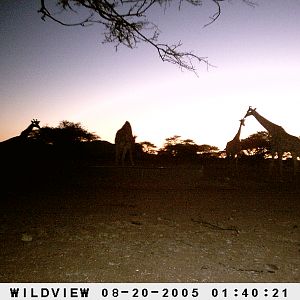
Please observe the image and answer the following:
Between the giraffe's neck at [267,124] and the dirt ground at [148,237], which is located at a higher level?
the giraffe's neck at [267,124]

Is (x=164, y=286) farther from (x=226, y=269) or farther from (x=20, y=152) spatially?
(x=20, y=152)

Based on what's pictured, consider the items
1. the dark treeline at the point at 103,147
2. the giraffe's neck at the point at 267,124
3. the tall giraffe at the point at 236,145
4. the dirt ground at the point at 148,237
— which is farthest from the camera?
the dark treeline at the point at 103,147

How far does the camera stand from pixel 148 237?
382 centimetres

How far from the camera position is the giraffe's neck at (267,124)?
1238 centimetres

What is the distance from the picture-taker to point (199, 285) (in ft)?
8.93

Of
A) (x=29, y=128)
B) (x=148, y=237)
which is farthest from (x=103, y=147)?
(x=148, y=237)

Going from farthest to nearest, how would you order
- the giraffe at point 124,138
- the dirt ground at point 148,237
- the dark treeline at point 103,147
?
the dark treeline at point 103,147 → the giraffe at point 124,138 → the dirt ground at point 148,237

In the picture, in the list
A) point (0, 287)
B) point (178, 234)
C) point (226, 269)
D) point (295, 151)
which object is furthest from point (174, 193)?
point (295, 151)

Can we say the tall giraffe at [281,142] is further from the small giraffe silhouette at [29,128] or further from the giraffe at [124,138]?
the small giraffe silhouette at [29,128]

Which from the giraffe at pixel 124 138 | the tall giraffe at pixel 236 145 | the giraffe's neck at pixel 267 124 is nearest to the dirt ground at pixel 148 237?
the giraffe at pixel 124 138

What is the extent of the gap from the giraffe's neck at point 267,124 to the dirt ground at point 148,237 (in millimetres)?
5767

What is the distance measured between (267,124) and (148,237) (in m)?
10.3

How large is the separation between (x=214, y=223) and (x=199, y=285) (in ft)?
6.39

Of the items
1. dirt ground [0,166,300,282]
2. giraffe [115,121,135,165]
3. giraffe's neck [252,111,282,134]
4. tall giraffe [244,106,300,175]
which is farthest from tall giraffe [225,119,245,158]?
dirt ground [0,166,300,282]
